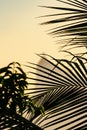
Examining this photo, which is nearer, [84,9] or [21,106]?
[84,9]

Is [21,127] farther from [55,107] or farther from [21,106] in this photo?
[21,106]

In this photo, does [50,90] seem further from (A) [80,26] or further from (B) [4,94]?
(B) [4,94]

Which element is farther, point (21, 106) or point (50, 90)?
point (21, 106)

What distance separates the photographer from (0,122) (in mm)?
574

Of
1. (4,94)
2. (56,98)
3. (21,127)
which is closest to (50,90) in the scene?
(56,98)

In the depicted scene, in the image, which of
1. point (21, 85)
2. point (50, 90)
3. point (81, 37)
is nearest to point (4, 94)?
point (21, 85)

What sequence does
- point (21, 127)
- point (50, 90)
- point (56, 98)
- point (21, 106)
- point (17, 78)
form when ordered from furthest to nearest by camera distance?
Answer: point (17, 78) → point (21, 106) → point (50, 90) → point (56, 98) → point (21, 127)

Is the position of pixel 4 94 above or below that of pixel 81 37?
above

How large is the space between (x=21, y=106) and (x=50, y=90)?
638 millimetres

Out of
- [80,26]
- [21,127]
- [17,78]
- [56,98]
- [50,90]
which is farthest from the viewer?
[17,78]

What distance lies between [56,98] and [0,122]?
0.26m

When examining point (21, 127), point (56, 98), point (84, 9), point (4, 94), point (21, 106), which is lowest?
point (21, 127)

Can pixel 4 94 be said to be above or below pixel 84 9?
above

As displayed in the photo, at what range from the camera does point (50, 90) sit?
35.4 inches
